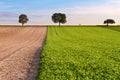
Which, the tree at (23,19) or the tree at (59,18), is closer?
the tree at (59,18)

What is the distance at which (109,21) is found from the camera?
542 ft

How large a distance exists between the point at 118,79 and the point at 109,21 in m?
153

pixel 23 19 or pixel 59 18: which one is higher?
pixel 59 18

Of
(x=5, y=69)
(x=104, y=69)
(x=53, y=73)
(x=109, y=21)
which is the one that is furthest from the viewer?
(x=109, y=21)

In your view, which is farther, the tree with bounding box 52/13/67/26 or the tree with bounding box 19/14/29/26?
the tree with bounding box 19/14/29/26

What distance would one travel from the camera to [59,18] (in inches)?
6604

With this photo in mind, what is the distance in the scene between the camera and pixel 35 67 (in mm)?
20031

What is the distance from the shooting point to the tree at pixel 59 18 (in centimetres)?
16755

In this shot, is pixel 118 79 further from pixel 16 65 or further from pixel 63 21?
pixel 63 21

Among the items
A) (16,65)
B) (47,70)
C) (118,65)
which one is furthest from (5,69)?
(118,65)

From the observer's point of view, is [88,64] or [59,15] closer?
[88,64]

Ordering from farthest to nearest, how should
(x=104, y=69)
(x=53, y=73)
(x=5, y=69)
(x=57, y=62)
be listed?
(x=57, y=62) → (x=5, y=69) → (x=104, y=69) → (x=53, y=73)

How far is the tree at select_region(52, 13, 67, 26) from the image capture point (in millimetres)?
167550

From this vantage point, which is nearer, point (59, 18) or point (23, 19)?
point (59, 18)
